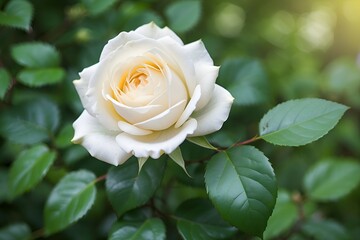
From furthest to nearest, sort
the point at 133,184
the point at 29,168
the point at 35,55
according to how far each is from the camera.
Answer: the point at 35,55, the point at 29,168, the point at 133,184

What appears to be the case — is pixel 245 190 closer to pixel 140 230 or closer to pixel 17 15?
pixel 140 230

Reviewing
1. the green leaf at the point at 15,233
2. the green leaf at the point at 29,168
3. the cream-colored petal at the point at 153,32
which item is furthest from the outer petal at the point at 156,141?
the green leaf at the point at 15,233

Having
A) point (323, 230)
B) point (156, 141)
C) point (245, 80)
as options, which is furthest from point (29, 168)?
point (323, 230)

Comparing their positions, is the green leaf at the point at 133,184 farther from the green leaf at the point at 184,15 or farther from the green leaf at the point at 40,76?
the green leaf at the point at 184,15

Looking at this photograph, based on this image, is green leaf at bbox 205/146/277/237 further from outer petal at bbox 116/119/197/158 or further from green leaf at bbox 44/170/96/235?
green leaf at bbox 44/170/96/235

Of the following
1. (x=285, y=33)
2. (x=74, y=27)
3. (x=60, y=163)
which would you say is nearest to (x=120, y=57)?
(x=60, y=163)

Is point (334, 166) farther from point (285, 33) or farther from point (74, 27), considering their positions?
point (285, 33)
